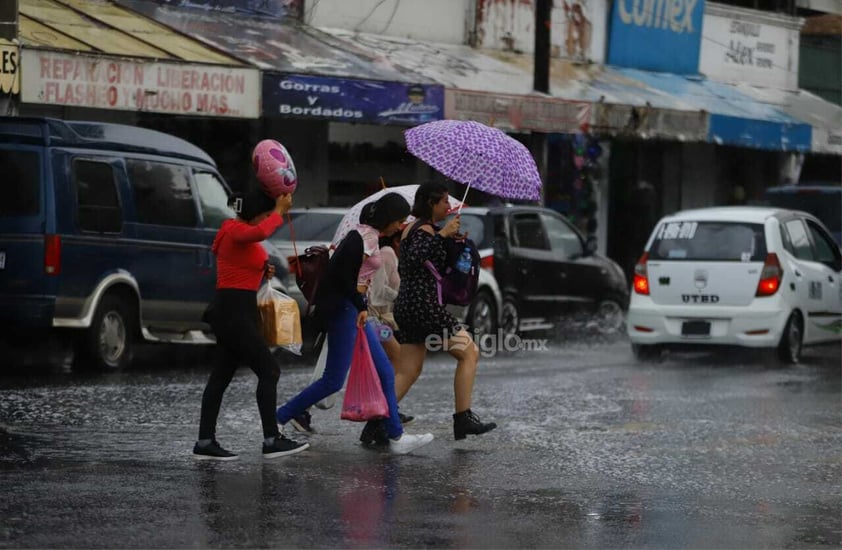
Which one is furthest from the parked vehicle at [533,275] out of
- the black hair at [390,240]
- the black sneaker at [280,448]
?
the black sneaker at [280,448]

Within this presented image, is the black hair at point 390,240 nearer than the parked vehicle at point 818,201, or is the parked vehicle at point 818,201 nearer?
the black hair at point 390,240

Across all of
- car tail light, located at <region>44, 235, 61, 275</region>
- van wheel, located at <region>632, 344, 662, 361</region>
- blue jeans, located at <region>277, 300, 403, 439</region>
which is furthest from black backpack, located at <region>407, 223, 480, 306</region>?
van wheel, located at <region>632, 344, 662, 361</region>

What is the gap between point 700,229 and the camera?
1770 centimetres

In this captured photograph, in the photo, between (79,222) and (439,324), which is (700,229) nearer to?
(79,222)

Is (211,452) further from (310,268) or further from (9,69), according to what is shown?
(9,69)

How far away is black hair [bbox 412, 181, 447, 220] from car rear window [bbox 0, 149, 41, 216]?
5082 mm

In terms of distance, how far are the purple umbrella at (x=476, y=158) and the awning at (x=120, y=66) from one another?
8.13 meters

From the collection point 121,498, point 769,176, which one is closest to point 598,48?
point 769,176

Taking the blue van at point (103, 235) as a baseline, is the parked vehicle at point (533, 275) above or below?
below

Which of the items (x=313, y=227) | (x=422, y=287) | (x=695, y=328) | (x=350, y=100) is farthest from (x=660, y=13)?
(x=422, y=287)

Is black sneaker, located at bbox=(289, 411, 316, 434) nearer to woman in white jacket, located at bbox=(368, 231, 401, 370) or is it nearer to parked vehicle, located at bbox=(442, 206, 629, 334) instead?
woman in white jacket, located at bbox=(368, 231, 401, 370)

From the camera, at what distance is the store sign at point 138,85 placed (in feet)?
59.2

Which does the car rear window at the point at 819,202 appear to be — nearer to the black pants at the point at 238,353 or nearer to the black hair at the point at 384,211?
the black hair at the point at 384,211

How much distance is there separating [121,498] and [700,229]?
10526 mm
